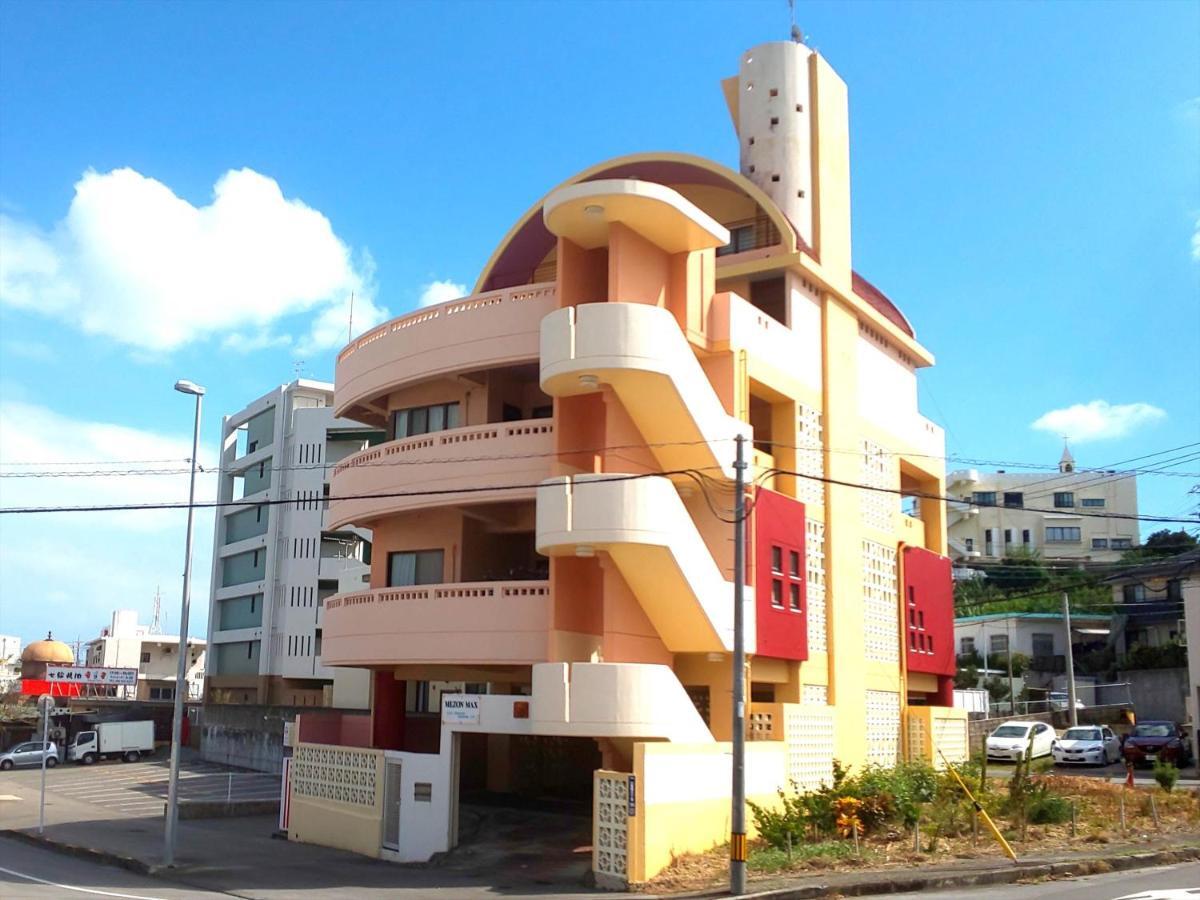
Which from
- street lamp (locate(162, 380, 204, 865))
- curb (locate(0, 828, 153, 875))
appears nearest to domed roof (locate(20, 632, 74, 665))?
curb (locate(0, 828, 153, 875))

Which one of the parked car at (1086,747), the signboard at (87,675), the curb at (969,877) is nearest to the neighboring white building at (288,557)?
the signboard at (87,675)

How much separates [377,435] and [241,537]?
12332 millimetres

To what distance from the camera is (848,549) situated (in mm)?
28375

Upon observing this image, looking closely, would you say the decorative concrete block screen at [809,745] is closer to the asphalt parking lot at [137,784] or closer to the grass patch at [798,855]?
the grass patch at [798,855]

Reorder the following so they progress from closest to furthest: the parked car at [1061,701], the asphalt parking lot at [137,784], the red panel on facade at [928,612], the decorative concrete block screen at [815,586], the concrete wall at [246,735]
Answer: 1. the decorative concrete block screen at [815,586]
2. the red panel on facade at [928,612]
3. the asphalt parking lot at [137,784]
4. the concrete wall at [246,735]
5. the parked car at [1061,701]

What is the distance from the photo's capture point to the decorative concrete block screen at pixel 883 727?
28484 mm

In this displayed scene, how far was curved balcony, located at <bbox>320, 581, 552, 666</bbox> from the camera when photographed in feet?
76.1

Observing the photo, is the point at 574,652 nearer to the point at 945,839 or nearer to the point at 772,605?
the point at 772,605

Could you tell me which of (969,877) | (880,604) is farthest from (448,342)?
(969,877)

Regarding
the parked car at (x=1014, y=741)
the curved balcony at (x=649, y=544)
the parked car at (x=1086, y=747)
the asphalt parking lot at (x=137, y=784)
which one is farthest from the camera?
the parked car at (x=1086, y=747)

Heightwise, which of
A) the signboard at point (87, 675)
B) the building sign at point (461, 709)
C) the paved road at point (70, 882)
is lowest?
the paved road at point (70, 882)

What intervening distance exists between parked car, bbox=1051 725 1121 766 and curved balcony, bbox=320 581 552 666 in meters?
23.3

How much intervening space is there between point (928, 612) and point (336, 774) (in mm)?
16769

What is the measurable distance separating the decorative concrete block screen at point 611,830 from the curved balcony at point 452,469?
668cm
